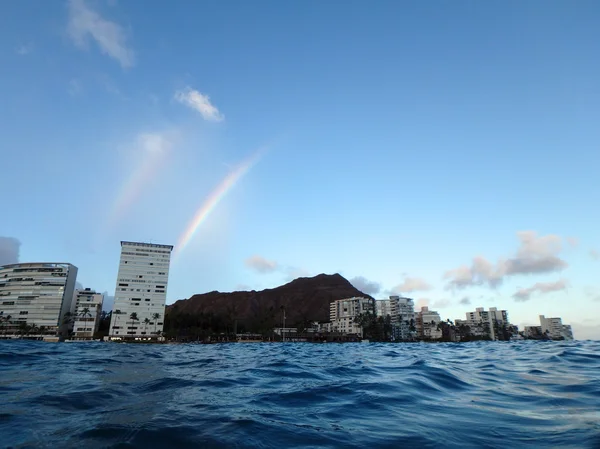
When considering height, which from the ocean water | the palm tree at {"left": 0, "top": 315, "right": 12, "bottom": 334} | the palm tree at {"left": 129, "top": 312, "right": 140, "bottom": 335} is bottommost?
the ocean water

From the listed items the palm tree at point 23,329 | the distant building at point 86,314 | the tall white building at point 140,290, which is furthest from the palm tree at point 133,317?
the palm tree at point 23,329

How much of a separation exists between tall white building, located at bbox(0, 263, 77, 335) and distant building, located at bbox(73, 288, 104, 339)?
615 centimetres

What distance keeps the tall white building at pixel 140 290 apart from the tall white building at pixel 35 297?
23279 mm

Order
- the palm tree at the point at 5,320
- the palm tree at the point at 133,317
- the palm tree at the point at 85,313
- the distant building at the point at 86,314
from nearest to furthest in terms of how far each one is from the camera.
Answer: the palm tree at the point at 5,320 < the distant building at the point at 86,314 < the palm tree at the point at 85,313 < the palm tree at the point at 133,317

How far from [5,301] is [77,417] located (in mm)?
208738

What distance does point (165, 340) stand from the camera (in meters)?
167

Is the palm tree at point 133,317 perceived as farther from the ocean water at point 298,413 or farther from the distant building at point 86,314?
the ocean water at point 298,413

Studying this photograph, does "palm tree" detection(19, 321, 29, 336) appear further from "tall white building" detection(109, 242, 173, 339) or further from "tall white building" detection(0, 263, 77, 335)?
"tall white building" detection(109, 242, 173, 339)

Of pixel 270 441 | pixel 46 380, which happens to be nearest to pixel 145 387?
pixel 46 380

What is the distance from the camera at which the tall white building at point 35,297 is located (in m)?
159

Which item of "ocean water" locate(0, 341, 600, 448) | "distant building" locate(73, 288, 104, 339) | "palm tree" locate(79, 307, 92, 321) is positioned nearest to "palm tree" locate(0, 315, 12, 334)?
"distant building" locate(73, 288, 104, 339)

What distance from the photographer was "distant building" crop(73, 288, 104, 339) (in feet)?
540

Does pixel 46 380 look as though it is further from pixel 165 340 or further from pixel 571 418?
pixel 165 340

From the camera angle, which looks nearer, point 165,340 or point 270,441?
point 270,441
